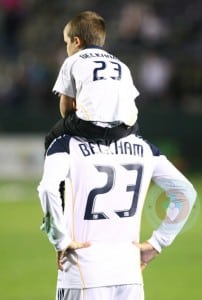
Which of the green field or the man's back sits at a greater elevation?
the man's back

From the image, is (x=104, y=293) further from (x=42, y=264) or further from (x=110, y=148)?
(x=42, y=264)

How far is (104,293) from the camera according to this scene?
5.50 metres

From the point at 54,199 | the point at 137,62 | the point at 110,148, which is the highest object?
the point at 110,148

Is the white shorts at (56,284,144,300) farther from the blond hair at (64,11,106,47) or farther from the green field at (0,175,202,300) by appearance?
the green field at (0,175,202,300)

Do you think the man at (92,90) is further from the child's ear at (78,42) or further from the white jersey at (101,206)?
the white jersey at (101,206)

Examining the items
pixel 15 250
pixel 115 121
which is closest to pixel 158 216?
pixel 115 121

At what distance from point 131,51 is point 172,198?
17577 mm

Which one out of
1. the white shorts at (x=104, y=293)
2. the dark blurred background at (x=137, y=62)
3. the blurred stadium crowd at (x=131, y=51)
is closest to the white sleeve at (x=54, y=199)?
the white shorts at (x=104, y=293)

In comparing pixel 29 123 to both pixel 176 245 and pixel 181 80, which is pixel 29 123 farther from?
pixel 176 245

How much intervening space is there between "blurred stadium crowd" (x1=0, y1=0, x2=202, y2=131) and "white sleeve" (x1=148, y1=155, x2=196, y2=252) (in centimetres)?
1627

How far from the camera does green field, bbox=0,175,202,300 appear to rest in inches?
437

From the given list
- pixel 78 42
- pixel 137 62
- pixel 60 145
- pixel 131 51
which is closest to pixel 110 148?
pixel 60 145

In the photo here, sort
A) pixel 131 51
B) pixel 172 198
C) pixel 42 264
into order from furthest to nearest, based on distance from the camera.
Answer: pixel 131 51 < pixel 42 264 < pixel 172 198

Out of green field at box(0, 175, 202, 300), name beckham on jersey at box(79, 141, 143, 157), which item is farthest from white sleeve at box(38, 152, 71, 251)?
green field at box(0, 175, 202, 300)
